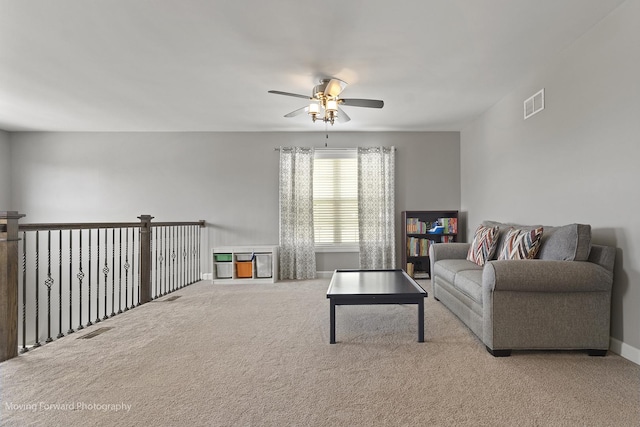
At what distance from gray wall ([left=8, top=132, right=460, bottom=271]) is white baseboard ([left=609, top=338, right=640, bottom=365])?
3159mm

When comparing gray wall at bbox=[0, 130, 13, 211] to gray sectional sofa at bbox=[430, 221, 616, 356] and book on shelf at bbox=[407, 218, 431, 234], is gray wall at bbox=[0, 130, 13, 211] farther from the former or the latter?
gray sectional sofa at bbox=[430, 221, 616, 356]

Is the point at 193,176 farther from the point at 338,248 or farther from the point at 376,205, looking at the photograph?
the point at 376,205

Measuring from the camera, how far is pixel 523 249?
2545 mm

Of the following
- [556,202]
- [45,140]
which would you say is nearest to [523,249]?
[556,202]

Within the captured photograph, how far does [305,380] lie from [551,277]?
5.81 ft

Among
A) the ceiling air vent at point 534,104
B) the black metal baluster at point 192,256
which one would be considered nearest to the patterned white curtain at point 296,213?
the black metal baluster at point 192,256

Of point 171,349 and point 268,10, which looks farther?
point 171,349

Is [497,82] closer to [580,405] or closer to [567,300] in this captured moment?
[567,300]

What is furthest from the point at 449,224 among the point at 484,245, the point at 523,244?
the point at 523,244

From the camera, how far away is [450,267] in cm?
316

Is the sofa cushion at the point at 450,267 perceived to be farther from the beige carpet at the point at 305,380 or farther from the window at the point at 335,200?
the window at the point at 335,200

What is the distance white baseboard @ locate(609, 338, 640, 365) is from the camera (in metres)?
2.05

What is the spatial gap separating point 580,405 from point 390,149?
4.19 meters

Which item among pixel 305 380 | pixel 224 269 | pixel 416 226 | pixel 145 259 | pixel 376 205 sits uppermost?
pixel 376 205
